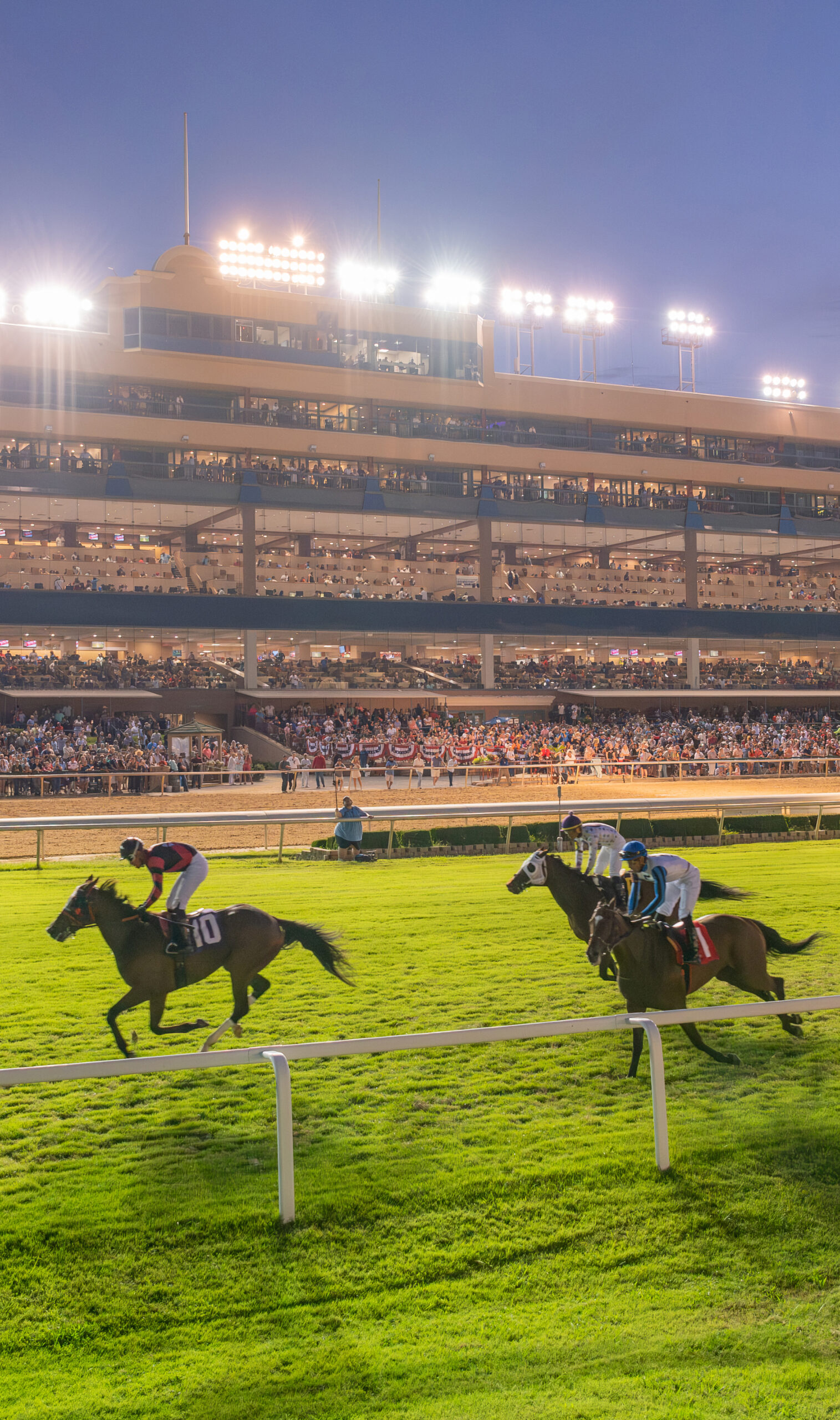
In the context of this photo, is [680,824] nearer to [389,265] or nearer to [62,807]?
[62,807]

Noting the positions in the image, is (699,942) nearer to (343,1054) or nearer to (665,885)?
(665,885)

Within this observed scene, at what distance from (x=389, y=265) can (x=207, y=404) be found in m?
12.1

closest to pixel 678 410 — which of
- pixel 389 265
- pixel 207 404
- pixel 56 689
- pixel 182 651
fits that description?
pixel 389 265

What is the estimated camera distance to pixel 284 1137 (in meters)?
3.69

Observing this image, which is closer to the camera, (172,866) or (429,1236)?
(429,1236)

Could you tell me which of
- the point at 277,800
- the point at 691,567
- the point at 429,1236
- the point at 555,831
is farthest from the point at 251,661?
the point at 429,1236

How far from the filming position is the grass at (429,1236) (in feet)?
10.1

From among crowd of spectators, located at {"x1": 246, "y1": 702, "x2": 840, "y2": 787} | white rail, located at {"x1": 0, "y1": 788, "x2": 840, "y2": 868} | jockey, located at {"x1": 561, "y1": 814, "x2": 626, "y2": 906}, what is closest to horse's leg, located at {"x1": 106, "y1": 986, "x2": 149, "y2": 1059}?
jockey, located at {"x1": 561, "y1": 814, "x2": 626, "y2": 906}

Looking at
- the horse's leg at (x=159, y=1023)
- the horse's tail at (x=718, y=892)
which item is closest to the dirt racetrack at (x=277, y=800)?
the horse's leg at (x=159, y=1023)

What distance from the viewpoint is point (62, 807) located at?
68.3 feet

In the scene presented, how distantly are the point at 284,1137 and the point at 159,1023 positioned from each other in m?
2.50

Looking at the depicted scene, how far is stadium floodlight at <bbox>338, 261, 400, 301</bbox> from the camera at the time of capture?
147 feet

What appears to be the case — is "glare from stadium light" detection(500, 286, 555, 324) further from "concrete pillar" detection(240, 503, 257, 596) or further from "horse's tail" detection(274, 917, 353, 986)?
"horse's tail" detection(274, 917, 353, 986)

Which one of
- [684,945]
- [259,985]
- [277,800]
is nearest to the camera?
[684,945]
